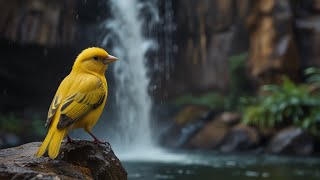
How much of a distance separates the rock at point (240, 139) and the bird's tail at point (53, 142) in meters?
10.8

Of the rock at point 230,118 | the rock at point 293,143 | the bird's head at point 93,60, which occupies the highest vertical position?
the bird's head at point 93,60

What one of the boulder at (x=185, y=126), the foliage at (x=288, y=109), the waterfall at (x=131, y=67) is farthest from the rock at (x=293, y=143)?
the waterfall at (x=131, y=67)

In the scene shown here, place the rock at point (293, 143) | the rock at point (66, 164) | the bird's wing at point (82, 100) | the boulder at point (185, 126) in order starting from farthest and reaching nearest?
1. the boulder at point (185, 126)
2. the rock at point (293, 143)
3. the bird's wing at point (82, 100)
4. the rock at point (66, 164)

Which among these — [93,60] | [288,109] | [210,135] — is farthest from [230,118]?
[93,60]

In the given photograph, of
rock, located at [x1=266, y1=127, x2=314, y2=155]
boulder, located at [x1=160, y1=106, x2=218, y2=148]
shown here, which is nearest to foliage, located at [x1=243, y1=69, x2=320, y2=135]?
rock, located at [x1=266, y1=127, x2=314, y2=155]

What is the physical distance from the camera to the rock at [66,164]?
8.25 feet

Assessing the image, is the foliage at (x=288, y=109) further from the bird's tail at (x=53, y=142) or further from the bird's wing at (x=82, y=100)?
the bird's tail at (x=53, y=142)

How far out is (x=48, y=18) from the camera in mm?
15555

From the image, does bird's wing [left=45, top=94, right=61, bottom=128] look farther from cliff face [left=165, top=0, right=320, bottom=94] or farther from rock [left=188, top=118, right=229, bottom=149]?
cliff face [left=165, top=0, right=320, bottom=94]

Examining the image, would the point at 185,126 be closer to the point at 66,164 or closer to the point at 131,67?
the point at 131,67

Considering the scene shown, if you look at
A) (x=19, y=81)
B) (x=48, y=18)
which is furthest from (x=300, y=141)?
(x=19, y=81)

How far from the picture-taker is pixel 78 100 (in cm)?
295

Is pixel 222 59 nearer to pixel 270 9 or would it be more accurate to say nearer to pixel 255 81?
pixel 255 81

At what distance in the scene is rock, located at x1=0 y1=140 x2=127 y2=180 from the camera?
2514 mm
